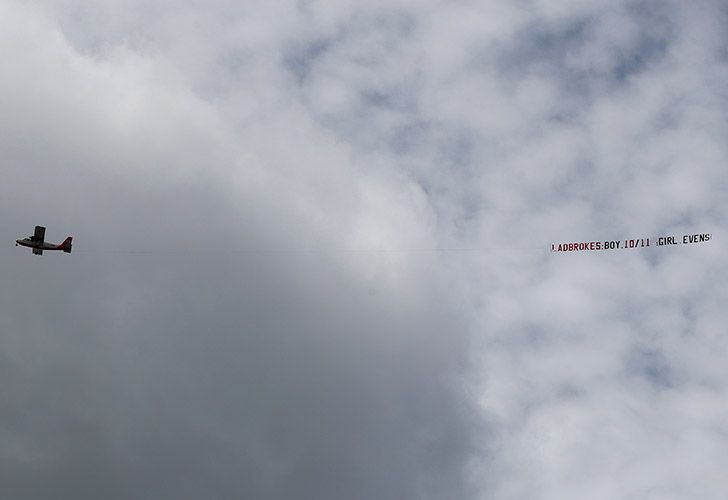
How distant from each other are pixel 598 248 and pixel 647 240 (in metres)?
11.6

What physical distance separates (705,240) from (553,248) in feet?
119

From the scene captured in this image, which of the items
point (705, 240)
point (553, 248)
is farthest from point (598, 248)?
point (705, 240)

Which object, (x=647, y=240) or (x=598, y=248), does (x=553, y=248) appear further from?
(x=647, y=240)

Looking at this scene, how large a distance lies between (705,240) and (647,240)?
564 inches

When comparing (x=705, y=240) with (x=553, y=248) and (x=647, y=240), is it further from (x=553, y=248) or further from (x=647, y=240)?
(x=553, y=248)

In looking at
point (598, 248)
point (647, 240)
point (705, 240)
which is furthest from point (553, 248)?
point (705, 240)

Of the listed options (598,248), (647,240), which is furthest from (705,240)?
(598,248)

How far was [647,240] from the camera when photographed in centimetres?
17812

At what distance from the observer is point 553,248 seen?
7254 inches

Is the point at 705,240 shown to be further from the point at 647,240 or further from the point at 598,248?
the point at 598,248

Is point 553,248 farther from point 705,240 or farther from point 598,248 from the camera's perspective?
point 705,240

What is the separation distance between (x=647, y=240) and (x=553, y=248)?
73.4ft

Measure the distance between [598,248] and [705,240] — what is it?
25.6m
